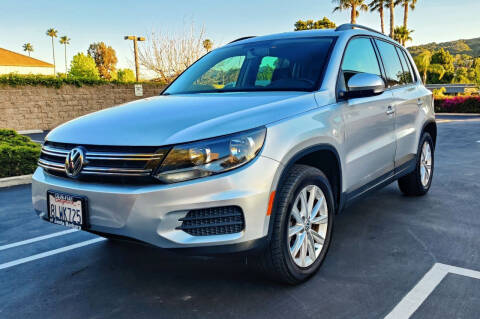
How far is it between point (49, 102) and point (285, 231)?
2038 centimetres

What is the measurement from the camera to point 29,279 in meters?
3.51

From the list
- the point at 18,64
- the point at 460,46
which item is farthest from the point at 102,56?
the point at 460,46

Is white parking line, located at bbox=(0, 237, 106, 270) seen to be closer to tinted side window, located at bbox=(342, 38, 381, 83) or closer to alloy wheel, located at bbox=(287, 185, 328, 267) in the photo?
alloy wheel, located at bbox=(287, 185, 328, 267)

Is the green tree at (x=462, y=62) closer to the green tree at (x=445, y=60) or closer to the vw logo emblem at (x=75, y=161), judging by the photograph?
the green tree at (x=445, y=60)

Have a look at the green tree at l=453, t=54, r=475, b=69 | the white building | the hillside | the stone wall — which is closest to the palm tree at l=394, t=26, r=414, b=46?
the green tree at l=453, t=54, r=475, b=69

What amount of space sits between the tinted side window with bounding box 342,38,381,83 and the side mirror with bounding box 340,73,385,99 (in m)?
0.21

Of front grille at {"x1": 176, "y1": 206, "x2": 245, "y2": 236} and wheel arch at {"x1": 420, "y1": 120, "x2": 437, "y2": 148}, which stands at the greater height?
wheel arch at {"x1": 420, "y1": 120, "x2": 437, "y2": 148}

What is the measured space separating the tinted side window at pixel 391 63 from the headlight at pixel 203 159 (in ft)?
8.46

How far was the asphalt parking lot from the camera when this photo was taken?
113 inches

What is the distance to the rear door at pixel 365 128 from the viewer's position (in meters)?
3.68

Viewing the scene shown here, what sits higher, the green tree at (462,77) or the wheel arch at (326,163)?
the green tree at (462,77)

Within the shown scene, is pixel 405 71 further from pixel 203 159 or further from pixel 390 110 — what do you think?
pixel 203 159

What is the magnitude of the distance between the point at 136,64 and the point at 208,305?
82.8ft

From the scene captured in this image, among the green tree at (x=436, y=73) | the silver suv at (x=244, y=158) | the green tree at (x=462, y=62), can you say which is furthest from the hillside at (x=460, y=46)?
the silver suv at (x=244, y=158)
